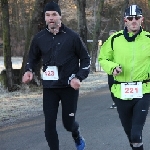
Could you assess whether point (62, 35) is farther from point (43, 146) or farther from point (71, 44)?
point (43, 146)

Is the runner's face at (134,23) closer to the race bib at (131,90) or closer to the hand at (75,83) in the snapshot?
the race bib at (131,90)

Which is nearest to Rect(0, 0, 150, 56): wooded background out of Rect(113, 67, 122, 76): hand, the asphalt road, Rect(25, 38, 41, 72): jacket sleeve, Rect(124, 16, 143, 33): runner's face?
the asphalt road

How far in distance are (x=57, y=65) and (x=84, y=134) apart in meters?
2.55

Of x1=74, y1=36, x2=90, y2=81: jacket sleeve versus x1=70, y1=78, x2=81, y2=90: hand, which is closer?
x1=70, y1=78, x2=81, y2=90: hand

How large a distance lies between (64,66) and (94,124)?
354 centimetres

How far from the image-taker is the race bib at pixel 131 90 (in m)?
5.16

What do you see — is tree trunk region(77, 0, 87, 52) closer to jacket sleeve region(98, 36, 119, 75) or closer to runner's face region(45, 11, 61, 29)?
runner's face region(45, 11, 61, 29)

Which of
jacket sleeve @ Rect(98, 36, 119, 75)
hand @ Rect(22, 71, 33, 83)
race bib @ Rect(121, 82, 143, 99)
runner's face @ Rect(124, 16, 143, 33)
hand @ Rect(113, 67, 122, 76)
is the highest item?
runner's face @ Rect(124, 16, 143, 33)

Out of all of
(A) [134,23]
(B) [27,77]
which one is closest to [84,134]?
(B) [27,77]

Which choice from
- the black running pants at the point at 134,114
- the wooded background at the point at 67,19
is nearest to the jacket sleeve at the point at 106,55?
the black running pants at the point at 134,114

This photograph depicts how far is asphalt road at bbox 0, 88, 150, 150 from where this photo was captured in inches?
270

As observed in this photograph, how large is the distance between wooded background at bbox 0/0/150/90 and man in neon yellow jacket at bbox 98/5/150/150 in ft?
2.44

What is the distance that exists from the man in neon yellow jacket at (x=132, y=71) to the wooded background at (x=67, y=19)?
74cm

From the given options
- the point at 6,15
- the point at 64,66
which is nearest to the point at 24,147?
the point at 64,66
